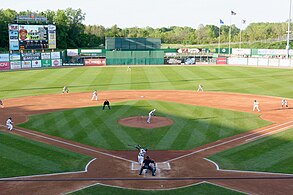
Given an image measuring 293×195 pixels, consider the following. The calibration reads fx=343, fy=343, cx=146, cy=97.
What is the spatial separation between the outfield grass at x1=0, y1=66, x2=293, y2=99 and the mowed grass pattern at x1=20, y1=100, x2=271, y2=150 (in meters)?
17.4

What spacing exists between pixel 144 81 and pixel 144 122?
1325 inches

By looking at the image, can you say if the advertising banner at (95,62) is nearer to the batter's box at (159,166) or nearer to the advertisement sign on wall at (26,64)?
the advertisement sign on wall at (26,64)

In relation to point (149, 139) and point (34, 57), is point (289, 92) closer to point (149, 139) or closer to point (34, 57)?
point (149, 139)

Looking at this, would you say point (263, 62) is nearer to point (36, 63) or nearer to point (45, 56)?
point (45, 56)

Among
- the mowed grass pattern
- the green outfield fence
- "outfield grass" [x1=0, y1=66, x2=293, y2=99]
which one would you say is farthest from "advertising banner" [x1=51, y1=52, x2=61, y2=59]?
the mowed grass pattern

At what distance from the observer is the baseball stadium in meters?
18.9

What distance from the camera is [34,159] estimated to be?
72.9ft

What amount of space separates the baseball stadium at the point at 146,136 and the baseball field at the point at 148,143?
0.06 meters

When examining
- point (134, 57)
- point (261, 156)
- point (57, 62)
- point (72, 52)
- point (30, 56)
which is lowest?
point (261, 156)

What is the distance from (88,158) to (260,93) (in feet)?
117

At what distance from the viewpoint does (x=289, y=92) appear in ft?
170

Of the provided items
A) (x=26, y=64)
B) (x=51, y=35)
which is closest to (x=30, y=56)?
(x=26, y=64)

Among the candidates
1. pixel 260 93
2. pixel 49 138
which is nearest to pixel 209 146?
pixel 49 138

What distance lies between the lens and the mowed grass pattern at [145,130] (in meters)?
26.5
